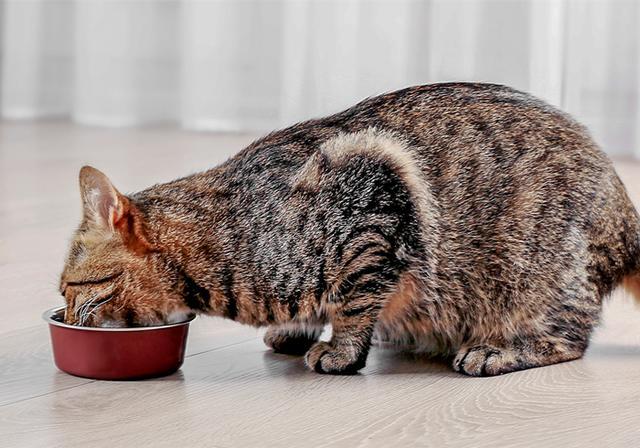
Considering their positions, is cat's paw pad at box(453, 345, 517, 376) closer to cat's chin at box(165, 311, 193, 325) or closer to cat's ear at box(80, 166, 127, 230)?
cat's chin at box(165, 311, 193, 325)

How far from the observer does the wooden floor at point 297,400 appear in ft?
5.58

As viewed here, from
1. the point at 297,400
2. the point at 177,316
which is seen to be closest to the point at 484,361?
the point at 297,400

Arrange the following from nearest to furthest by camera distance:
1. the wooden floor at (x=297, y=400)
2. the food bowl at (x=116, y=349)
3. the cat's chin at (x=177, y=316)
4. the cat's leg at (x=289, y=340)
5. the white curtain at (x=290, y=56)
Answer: the wooden floor at (x=297, y=400) → the food bowl at (x=116, y=349) → the cat's chin at (x=177, y=316) → the cat's leg at (x=289, y=340) → the white curtain at (x=290, y=56)

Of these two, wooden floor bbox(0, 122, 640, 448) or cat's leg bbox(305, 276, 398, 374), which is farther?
cat's leg bbox(305, 276, 398, 374)

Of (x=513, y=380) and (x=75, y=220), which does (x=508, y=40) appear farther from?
(x=513, y=380)

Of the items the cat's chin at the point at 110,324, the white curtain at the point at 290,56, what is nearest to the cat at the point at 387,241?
the cat's chin at the point at 110,324

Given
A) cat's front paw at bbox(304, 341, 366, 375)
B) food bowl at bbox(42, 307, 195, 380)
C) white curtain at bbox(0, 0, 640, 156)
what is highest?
white curtain at bbox(0, 0, 640, 156)

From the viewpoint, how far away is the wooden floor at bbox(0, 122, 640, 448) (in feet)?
5.58

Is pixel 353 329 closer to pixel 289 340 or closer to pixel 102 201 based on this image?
pixel 289 340

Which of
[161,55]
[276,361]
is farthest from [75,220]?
[161,55]

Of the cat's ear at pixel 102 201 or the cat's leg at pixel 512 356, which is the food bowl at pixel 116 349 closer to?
the cat's ear at pixel 102 201

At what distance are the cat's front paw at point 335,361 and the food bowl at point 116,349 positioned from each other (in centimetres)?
25

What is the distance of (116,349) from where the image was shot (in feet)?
6.37

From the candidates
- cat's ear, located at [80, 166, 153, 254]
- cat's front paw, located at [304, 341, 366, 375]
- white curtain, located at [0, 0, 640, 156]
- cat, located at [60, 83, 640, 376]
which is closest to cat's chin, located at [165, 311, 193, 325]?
cat, located at [60, 83, 640, 376]
